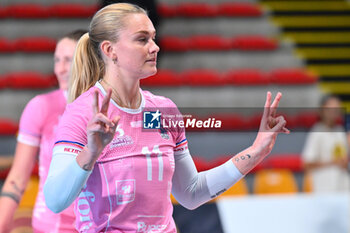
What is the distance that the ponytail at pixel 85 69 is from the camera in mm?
1665

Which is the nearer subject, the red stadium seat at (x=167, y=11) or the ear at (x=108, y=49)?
the ear at (x=108, y=49)

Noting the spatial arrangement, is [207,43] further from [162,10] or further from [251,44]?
[162,10]

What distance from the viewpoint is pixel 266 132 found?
1.64 meters

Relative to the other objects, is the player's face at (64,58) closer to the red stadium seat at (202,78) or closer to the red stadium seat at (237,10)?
the red stadium seat at (202,78)

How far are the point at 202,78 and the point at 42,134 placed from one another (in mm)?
4931

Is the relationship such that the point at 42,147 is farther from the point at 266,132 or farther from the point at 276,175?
the point at 276,175

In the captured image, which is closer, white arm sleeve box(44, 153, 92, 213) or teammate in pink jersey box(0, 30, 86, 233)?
white arm sleeve box(44, 153, 92, 213)

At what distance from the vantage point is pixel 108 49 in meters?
1.60

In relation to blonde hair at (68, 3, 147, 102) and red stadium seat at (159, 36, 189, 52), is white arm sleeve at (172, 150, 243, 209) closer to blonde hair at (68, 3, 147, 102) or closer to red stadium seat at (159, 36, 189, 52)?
blonde hair at (68, 3, 147, 102)

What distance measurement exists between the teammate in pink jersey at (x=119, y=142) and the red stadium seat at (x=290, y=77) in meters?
5.94

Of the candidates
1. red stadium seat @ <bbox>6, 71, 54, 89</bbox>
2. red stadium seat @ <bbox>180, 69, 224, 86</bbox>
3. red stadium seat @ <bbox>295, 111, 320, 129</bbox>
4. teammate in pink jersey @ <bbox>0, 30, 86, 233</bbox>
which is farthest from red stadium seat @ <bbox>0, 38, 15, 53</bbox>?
teammate in pink jersey @ <bbox>0, 30, 86, 233</bbox>

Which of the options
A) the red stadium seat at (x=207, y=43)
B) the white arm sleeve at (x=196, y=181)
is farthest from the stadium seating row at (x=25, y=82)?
the white arm sleeve at (x=196, y=181)

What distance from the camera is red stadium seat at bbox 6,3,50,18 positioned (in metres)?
7.84

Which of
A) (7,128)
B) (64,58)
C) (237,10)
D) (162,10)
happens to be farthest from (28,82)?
(64,58)
